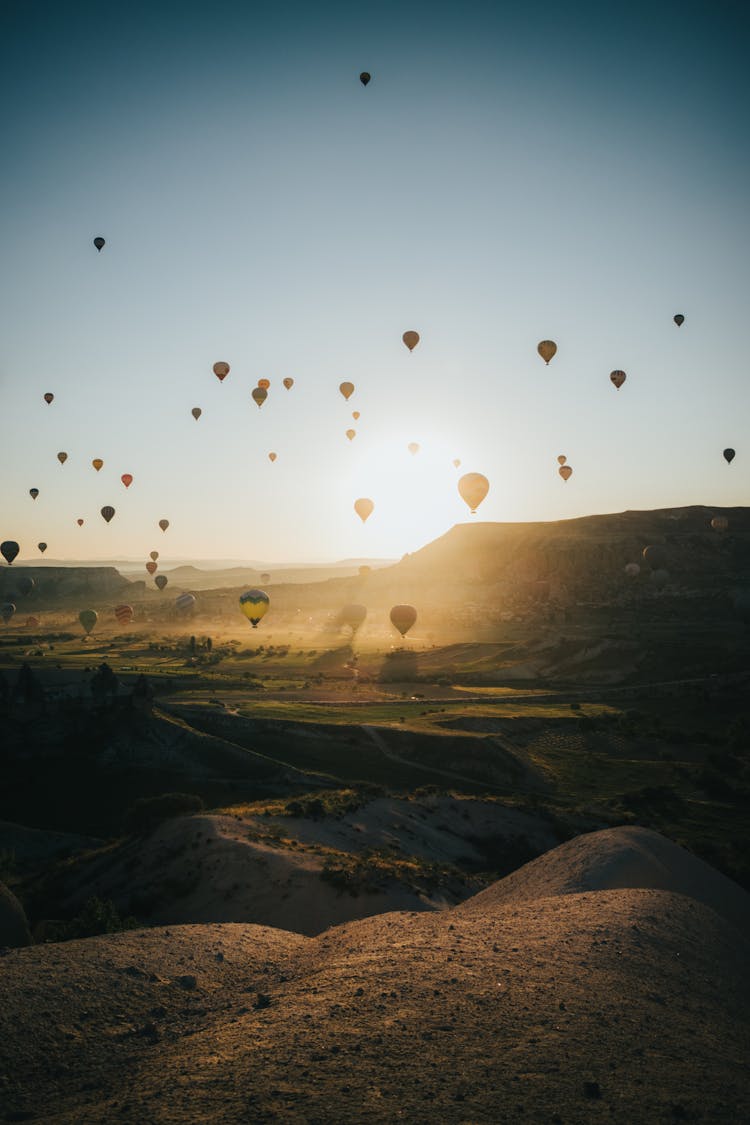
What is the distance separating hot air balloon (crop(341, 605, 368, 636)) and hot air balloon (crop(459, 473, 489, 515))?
103 metres

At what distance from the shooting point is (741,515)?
654 feet

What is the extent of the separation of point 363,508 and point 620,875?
7236 cm

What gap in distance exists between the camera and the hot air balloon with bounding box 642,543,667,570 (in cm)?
16759

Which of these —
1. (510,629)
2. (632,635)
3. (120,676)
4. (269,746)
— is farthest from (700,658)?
(120,676)

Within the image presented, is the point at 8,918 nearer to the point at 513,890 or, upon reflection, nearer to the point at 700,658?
the point at 513,890

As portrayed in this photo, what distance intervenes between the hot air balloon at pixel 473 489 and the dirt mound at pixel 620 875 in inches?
1670

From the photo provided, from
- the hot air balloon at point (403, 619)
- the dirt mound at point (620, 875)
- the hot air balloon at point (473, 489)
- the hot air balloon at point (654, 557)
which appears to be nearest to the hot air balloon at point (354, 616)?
the hot air balloon at point (403, 619)

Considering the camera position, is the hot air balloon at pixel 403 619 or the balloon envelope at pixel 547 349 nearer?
the balloon envelope at pixel 547 349

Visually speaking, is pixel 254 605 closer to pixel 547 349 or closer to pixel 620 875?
pixel 547 349

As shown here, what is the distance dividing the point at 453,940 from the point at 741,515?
700ft

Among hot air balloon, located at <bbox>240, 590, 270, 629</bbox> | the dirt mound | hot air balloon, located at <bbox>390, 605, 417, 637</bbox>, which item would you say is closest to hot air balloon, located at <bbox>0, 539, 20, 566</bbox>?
hot air balloon, located at <bbox>240, 590, 270, 629</bbox>

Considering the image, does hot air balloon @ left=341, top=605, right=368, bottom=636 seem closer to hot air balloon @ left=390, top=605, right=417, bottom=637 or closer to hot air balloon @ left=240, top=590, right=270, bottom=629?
hot air balloon @ left=390, top=605, right=417, bottom=637

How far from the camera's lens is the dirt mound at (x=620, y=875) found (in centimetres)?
2330

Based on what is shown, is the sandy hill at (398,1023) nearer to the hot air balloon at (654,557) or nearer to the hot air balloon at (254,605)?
the hot air balloon at (254,605)
